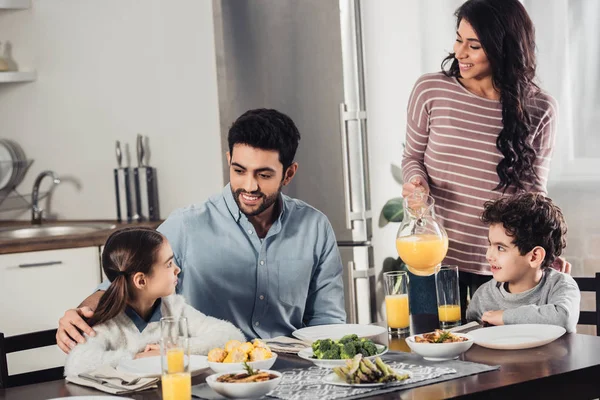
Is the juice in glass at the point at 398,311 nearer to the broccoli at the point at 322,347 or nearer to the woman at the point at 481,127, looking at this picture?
the broccoli at the point at 322,347

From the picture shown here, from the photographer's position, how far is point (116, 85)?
4402 mm

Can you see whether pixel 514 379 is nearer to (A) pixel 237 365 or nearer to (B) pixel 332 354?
(B) pixel 332 354

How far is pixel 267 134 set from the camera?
2490 millimetres

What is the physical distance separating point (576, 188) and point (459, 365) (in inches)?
72.4

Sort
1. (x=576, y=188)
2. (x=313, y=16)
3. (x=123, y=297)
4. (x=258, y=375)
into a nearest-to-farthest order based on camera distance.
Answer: (x=258, y=375) < (x=123, y=297) < (x=576, y=188) < (x=313, y=16)

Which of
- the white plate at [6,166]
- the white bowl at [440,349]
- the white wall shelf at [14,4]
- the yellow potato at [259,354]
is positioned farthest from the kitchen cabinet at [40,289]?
the white bowl at [440,349]

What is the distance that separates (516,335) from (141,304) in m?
0.84

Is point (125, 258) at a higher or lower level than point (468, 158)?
lower

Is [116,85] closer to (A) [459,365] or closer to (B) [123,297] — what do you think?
(B) [123,297]

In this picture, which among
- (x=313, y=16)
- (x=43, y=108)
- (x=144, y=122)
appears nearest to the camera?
(x=313, y=16)

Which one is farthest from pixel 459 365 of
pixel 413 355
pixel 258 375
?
pixel 258 375

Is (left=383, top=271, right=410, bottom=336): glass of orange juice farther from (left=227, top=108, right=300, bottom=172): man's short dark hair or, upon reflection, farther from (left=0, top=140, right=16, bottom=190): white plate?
(left=0, top=140, right=16, bottom=190): white plate

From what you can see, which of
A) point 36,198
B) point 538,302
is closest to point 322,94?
point 36,198

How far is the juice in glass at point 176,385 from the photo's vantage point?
1.63m
